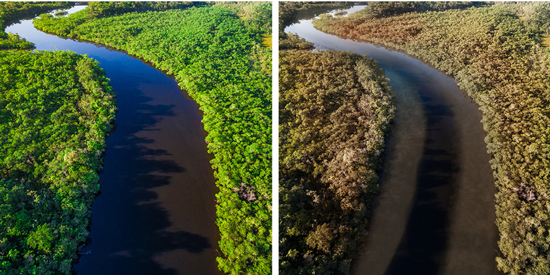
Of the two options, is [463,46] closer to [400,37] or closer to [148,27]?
[400,37]

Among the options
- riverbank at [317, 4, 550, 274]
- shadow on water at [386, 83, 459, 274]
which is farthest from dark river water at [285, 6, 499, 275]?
riverbank at [317, 4, 550, 274]

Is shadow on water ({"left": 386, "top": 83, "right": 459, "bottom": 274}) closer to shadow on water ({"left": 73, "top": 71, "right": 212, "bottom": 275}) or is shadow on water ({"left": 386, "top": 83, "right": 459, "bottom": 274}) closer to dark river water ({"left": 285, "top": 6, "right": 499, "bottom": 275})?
dark river water ({"left": 285, "top": 6, "right": 499, "bottom": 275})

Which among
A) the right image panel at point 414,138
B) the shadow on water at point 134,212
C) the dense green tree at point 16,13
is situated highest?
the dense green tree at point 16,13

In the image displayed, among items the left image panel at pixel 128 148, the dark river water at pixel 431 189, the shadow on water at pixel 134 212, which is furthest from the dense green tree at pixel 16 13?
the dark river water at pixel 431 189

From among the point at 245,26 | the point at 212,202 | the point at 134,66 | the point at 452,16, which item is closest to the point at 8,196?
the point at 212,202

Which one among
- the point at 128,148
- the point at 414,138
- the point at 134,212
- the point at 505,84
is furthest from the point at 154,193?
the point at 505,84

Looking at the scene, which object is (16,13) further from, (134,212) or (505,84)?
(505,84)

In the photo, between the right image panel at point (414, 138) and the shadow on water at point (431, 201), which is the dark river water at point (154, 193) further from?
the shadow on water at point (431, 201)
